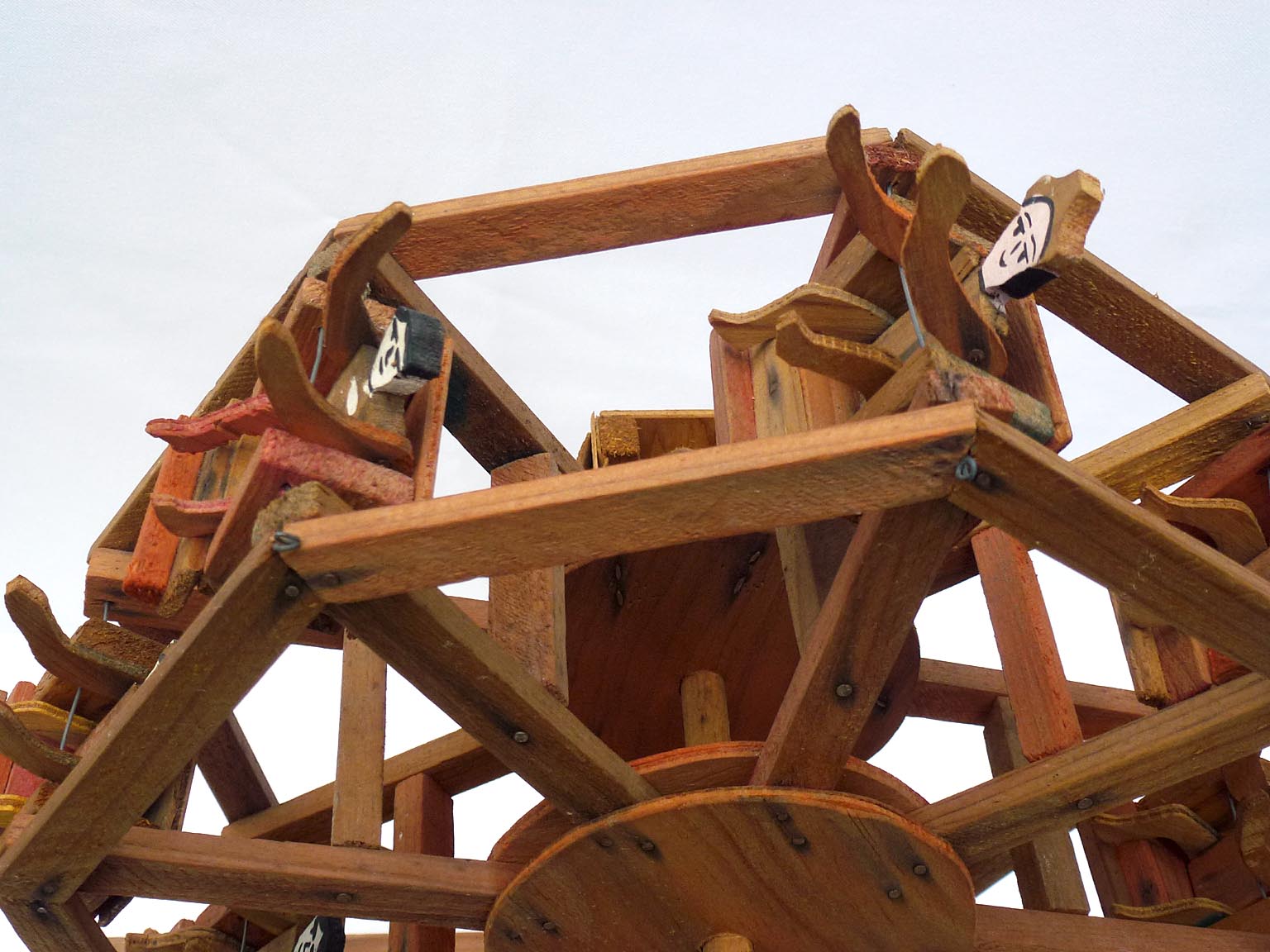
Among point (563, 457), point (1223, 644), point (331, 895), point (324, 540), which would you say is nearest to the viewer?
point (324, 540)

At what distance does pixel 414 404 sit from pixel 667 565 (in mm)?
1564

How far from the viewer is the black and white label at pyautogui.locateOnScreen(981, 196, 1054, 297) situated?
3.85 metres

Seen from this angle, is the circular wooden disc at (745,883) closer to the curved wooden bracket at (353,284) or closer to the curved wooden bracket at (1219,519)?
the curved wooden bracket at (1219,519)

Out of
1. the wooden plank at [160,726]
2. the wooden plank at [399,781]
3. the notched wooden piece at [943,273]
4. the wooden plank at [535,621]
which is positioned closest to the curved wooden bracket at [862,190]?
the notched wooden piece at [943,273]

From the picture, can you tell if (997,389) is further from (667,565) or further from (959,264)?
(667,565)

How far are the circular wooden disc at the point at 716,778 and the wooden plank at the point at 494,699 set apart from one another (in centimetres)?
7

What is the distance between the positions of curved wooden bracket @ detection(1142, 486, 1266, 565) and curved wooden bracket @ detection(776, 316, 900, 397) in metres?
1.14

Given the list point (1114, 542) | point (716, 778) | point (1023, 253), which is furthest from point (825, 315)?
point (716, 778)

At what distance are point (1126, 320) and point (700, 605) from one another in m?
1.70

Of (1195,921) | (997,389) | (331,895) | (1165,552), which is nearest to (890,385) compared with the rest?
(997,389)

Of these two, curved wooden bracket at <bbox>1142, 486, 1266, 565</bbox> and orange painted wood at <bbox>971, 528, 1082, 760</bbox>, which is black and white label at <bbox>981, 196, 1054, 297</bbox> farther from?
curved wooden bracket at <bbox>1142, 486, 1266, 565</bbox>

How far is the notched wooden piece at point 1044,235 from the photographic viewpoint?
12.4ft

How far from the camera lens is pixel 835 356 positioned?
162 inches

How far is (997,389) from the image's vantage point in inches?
153
